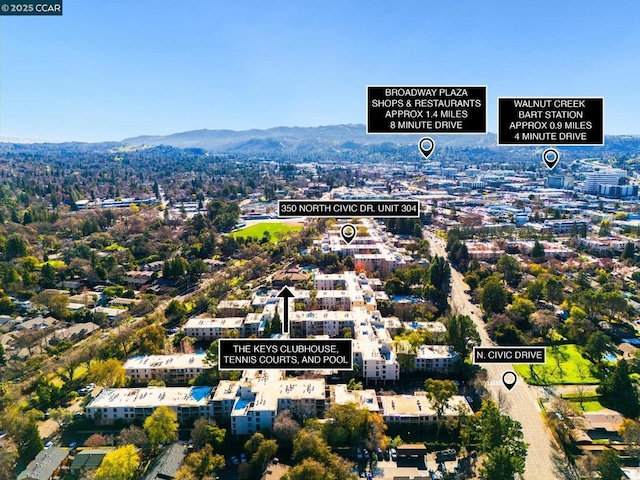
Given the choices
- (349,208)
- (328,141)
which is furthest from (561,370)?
(328,141)

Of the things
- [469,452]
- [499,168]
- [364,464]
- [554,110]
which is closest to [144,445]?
[364,464]

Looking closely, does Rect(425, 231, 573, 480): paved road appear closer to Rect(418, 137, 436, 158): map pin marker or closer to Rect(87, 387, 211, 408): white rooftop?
Rect(418, 137, 436, 158): map pin marker

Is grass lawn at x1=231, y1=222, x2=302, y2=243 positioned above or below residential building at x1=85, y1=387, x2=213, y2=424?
above

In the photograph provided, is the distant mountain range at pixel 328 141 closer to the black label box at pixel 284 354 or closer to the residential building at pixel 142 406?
the residential building at pixel 142 406

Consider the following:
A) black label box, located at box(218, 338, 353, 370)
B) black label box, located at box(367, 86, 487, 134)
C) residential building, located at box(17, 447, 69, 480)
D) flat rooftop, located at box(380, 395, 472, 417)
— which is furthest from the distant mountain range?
residential building, located at box(17, 447, 69, 480)

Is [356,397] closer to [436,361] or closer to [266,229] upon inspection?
[436,361]
